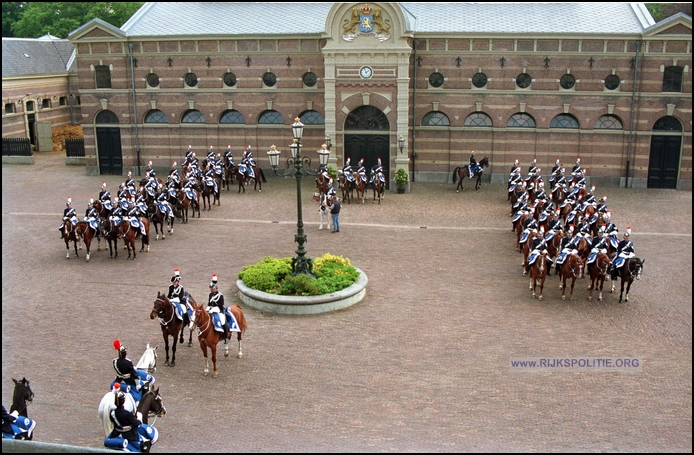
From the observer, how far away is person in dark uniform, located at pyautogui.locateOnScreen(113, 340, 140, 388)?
12.6 m

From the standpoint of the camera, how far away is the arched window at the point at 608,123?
120 ft

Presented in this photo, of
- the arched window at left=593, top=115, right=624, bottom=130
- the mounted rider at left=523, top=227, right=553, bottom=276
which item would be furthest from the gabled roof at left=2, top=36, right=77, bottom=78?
the mounted rider at left=523, top=227, right=553, bottom=276

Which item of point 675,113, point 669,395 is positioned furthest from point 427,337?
point 675,113

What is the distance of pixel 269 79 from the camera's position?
38.8 meters

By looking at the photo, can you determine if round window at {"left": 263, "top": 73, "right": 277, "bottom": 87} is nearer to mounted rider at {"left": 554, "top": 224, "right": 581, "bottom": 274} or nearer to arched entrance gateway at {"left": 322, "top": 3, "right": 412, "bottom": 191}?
arched entrance gateway at {"left": 322, "top": 3, "right": 412, "bottom": 191}

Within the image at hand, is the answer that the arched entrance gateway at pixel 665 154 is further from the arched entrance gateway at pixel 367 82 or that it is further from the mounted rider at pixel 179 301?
the mounted rider at pixel 179 301

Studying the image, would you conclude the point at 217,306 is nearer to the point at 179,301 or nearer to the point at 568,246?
the point at 179,301

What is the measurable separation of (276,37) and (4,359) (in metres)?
25.8

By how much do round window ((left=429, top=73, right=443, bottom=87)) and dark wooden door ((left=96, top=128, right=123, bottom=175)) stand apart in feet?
59.7

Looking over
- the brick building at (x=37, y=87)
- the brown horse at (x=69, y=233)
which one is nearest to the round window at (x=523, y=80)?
the brown horse at (x=69, y=233)

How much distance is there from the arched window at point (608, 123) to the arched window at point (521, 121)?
330 cm

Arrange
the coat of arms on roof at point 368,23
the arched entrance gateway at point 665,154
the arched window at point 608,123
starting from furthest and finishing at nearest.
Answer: the arched window at point 608,123 → the arched entrance gateway at point 665,154 → the coat of arms on roof at point 368,23

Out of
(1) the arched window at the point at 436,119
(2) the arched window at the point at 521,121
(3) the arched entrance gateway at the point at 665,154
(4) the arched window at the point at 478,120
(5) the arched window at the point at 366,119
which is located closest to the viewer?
(3) the arched entrance gateway at the point at 665,154

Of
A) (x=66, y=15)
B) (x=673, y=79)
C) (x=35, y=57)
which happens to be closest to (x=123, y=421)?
(x=673, y=79)
